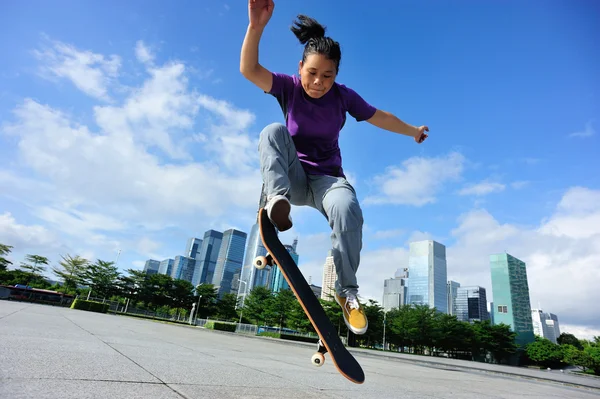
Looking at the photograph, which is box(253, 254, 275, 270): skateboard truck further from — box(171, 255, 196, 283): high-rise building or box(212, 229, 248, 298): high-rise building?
box(171, 255, 196, 283): high-rise building

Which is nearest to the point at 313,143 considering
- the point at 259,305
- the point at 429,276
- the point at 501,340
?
the point at 259,305

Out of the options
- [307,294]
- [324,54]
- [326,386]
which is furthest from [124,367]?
[324,54]

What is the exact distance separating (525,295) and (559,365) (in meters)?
46.3

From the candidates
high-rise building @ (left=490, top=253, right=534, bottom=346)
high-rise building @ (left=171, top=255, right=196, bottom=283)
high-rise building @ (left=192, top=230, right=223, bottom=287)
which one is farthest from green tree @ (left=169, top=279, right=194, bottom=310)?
high-rise building @ (left=171, top=255, right=196, bottom=283)

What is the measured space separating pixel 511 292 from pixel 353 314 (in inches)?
4776

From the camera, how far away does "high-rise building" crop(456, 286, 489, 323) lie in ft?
509

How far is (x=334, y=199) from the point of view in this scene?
7.88 ft

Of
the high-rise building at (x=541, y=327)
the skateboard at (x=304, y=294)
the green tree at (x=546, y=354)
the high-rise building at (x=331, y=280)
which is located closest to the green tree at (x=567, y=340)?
the green tree at (x=546, y=354)

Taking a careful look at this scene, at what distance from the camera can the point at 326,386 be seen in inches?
106

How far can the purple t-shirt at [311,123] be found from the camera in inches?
107

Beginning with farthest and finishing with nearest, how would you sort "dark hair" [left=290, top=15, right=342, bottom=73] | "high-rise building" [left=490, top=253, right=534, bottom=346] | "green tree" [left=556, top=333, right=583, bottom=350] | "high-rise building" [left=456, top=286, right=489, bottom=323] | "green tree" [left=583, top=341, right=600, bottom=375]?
"high-rise building" [left=456, top=286, right=489, bottom=323], "high-rise building" [left=490, top=253, right=534, bottom=346], "green tree" [left=556, top=333, right=583, bottom=350], "green tree" [left=583, top=341, right=600, bottom=375], "dark hair" [left=290, top=15, right=342, bottom=73]

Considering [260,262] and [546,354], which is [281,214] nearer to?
[260,262]

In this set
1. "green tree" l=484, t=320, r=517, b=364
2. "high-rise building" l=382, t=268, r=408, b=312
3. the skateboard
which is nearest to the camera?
the skateboard

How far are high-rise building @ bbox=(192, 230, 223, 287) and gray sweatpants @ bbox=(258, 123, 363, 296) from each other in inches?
7575
